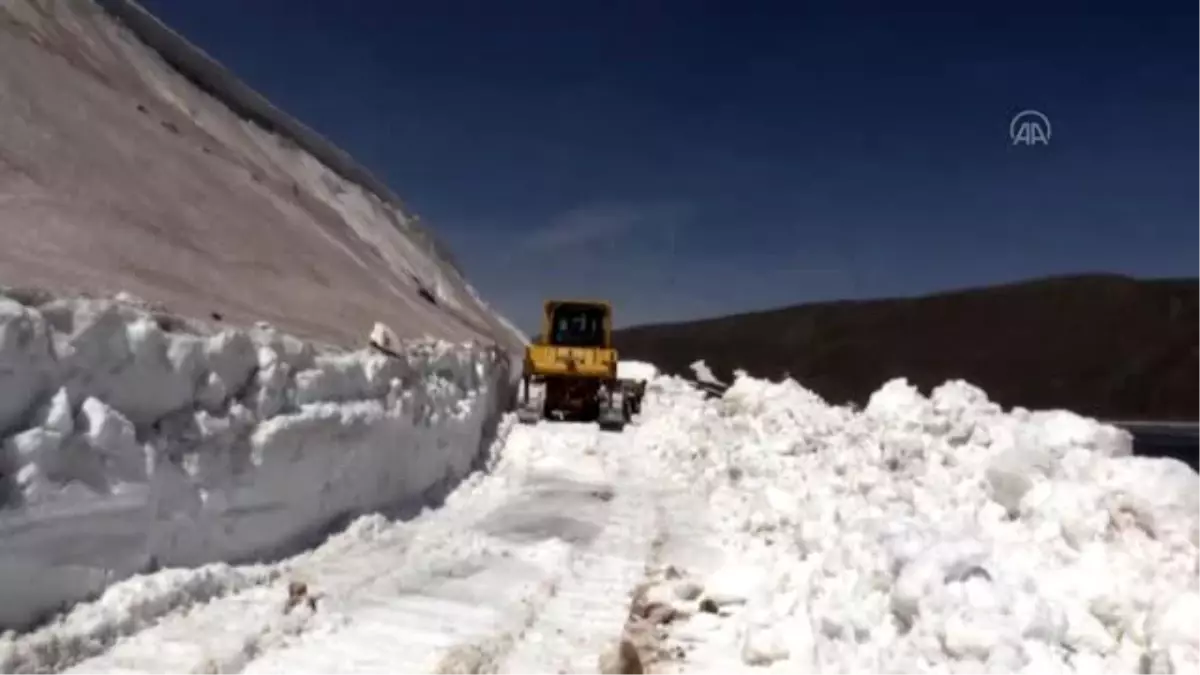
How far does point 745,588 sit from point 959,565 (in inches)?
62.1

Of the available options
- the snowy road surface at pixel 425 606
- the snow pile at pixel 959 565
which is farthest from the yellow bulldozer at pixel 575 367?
the snowy road surface at pixel 425 606

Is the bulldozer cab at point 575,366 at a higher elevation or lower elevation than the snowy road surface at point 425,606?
higher

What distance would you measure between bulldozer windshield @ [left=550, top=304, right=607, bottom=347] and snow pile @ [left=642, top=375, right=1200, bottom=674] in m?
10.2

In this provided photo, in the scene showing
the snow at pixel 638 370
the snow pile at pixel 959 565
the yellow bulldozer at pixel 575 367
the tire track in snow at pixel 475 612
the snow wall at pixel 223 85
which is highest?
the snow wall at pixel 223 85

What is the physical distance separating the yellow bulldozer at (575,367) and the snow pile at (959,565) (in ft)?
30.4

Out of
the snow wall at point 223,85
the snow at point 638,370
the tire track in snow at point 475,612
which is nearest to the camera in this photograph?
the tire track in snow at point 475,612

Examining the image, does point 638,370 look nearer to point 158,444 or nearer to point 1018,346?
point 1018,346

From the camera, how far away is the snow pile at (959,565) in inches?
176

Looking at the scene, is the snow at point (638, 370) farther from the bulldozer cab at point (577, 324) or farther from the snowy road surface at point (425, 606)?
the snowy road surface at point (425, 606)

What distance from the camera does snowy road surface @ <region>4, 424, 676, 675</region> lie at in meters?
5.04

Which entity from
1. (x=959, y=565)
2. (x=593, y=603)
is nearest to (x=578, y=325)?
(x=593, y=603)

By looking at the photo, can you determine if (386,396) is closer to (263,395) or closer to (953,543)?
(263,395)

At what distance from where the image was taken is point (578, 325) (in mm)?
21422

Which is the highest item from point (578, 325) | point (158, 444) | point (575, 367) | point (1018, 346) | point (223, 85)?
point (223, 85)
